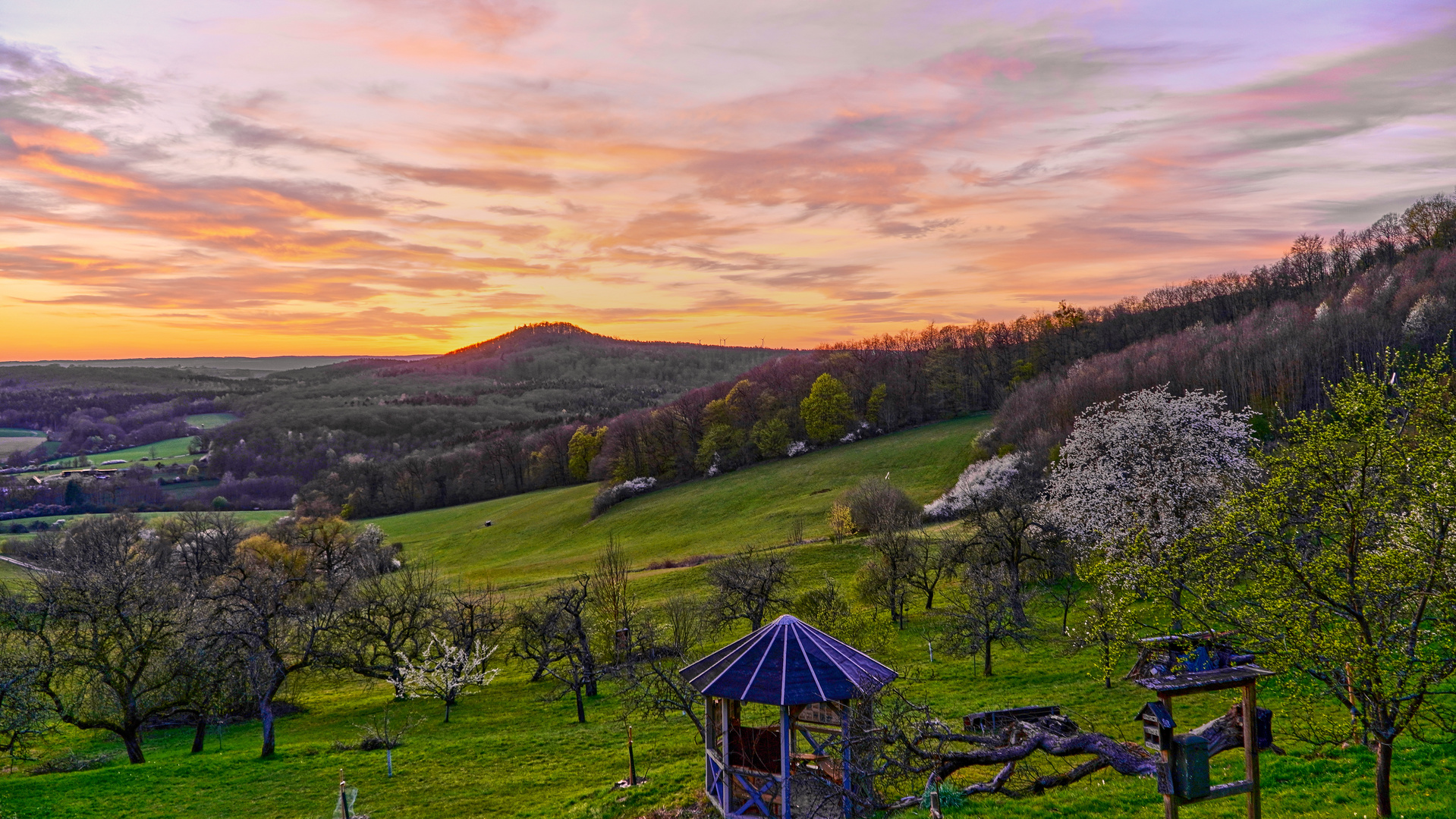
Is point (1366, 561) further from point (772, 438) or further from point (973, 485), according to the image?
point (772, 438)

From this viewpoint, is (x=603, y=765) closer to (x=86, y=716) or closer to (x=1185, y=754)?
(x=1185, y=754)

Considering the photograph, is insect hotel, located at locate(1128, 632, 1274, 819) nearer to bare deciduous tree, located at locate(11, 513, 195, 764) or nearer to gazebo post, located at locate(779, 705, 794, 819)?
gazebo post, located at locate(779, 705, 794, 819)

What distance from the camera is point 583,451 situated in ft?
414

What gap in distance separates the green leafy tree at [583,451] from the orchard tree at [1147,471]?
85424mm

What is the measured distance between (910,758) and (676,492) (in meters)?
82.6

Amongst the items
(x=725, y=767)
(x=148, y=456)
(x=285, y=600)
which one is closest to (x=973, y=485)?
(x=725, y=767)

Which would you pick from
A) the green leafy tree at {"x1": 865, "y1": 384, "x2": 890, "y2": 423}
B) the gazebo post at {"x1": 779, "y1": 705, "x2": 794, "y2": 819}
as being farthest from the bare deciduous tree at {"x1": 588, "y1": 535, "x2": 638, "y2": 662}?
the green leafy tree at {"x1": 865, "y1": 384, "x2": 890, "y2": 423}

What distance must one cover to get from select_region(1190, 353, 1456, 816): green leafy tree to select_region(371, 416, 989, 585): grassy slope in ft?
179

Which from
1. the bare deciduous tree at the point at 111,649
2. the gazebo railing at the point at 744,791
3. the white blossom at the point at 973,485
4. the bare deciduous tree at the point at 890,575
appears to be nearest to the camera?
the gazebo railing at the point at 744,791

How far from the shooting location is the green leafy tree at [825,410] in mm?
104625

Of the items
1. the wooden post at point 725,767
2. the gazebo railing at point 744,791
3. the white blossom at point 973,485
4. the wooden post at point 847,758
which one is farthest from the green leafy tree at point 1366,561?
the white blossom at point 973,485

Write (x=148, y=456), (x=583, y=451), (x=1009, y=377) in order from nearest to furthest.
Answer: (x=1009, y=377), (x=583, y=451), (x=148, y=456)

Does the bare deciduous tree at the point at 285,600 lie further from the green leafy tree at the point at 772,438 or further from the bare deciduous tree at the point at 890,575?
the green leafy tree at the point at 772,438

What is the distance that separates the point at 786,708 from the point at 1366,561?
39.6ft
